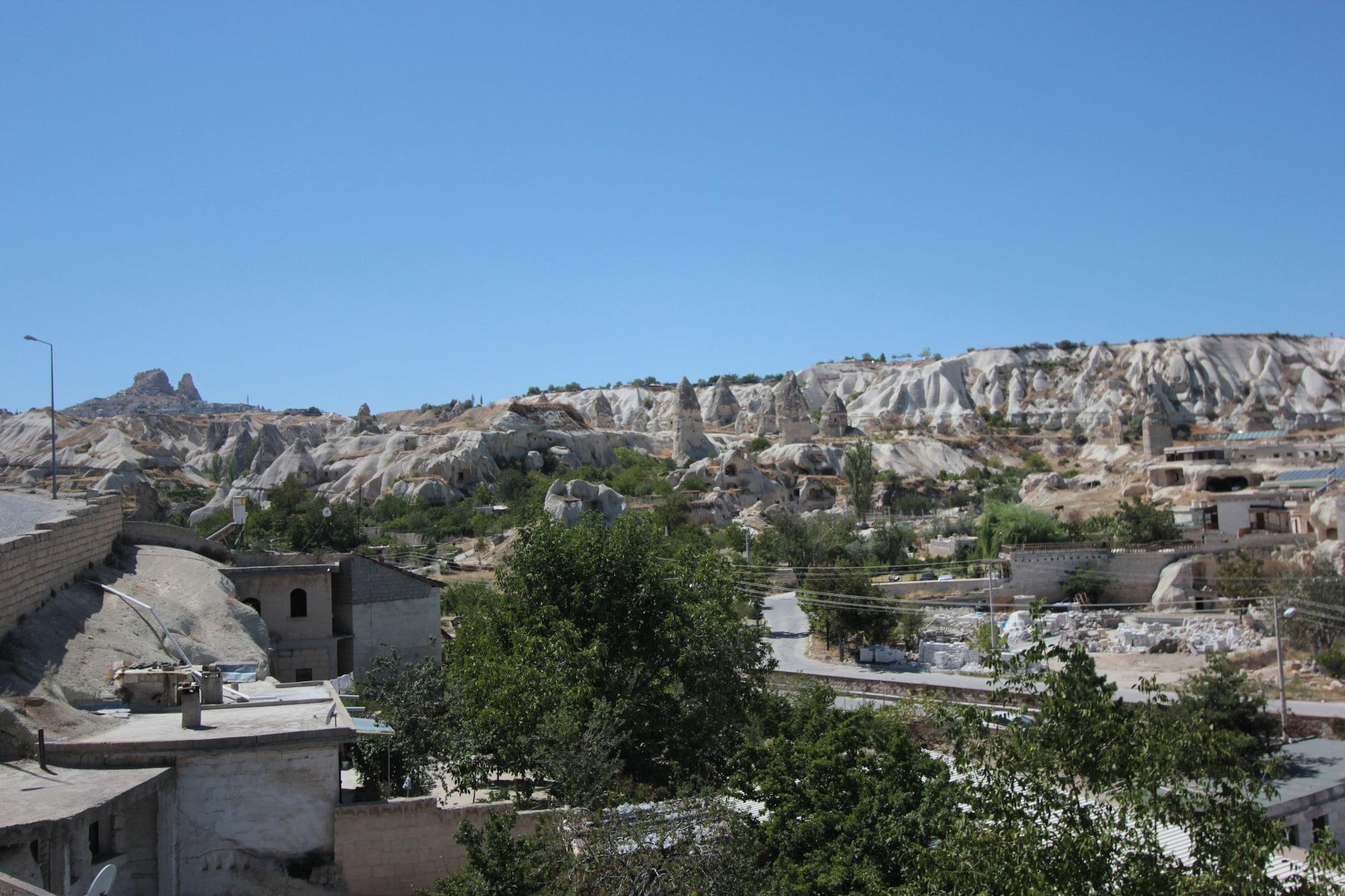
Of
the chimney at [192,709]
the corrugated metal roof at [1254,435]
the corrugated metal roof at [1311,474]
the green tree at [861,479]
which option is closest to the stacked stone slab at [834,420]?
the green tree at [861,479]

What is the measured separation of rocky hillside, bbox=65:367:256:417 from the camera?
548ft

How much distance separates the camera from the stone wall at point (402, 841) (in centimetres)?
1075

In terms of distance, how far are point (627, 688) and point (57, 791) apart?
6587 mm

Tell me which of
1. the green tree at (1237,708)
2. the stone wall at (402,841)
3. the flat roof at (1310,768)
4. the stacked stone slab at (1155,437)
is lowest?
the flat roof at (1310,768)

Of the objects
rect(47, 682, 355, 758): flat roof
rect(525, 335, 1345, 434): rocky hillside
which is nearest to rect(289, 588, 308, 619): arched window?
rect(47, 682, 355, 758): flat roof

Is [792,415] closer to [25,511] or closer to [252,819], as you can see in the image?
[25,511]

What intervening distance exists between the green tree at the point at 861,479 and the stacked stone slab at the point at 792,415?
52.6 feet

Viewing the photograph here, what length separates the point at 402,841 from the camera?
36.0 ft

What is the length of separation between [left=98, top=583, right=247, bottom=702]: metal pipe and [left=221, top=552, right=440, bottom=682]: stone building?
3.89 m

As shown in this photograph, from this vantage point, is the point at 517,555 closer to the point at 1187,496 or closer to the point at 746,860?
the point at 746,860

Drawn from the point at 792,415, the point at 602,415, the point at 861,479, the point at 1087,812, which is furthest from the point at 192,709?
the point at 602,415

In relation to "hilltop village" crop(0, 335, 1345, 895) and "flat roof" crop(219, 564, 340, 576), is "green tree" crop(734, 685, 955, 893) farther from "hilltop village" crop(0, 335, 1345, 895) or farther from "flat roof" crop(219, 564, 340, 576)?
"flat roof" crop(219, 564, 340, 576)

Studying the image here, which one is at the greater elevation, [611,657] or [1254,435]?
[1254,435]

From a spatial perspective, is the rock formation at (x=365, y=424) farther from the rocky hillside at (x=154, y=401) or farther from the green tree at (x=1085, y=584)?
the rocky hillside at (x=154, y=401)
